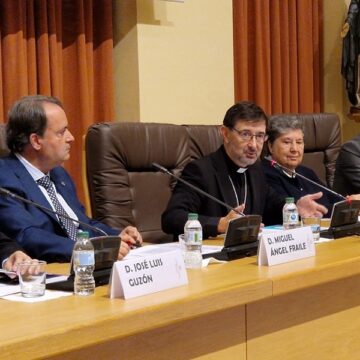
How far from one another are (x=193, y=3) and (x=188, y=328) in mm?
3185

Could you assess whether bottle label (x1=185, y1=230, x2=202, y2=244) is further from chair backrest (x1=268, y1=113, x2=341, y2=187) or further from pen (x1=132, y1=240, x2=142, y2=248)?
chair backrest (x1=268, y1=113, x2=341, y2=187)

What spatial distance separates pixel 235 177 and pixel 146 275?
1506mm

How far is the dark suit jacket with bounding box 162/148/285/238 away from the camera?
2750 millimetres

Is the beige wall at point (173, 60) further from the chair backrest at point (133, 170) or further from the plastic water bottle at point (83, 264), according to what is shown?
the plastic water bottle at point (83, 264)

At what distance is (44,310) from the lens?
4.75ft

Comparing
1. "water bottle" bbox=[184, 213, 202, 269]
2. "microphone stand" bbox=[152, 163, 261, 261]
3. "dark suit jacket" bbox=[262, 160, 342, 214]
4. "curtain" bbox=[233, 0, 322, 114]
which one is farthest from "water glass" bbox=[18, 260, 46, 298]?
"curtain" bbox=[233, 0, 322, 114]

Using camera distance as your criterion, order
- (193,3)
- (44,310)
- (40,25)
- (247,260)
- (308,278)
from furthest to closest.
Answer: (193,3)
(40,25)
(247,260)
(308,278)
(44,310)

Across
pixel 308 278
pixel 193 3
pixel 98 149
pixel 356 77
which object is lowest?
pixel 308 278

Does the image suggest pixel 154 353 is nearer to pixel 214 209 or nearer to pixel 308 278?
pixel 308 278

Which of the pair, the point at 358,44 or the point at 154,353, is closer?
the point at 154,353

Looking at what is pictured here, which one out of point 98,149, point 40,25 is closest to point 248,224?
point 98,149

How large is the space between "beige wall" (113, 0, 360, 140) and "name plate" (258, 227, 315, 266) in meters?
2.27

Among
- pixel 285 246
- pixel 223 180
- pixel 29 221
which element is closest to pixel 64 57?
pixel 223 180

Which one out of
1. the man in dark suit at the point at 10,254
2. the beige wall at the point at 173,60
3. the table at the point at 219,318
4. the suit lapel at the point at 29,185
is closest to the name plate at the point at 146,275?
the table at the point at 219,318
